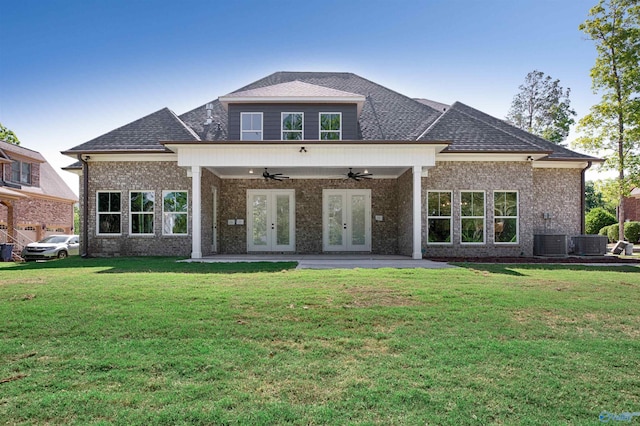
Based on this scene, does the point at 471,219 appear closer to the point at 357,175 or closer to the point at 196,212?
the point at 357,175

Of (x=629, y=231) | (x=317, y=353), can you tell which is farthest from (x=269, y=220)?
(x=629, y=231)

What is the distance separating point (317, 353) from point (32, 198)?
25.6m

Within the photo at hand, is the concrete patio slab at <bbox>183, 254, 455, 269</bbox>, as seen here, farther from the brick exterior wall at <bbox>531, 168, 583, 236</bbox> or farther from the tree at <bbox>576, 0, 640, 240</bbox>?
the tree at <bbox>576, 0, 640, 240</bbox>

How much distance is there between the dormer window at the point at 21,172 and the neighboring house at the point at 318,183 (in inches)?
442

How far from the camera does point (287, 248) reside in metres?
16.5

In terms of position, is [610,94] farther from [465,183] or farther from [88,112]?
[88,112]

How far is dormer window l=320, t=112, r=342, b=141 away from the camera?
1530 centimetres

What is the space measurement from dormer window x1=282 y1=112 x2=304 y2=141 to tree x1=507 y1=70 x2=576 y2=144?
25.9m

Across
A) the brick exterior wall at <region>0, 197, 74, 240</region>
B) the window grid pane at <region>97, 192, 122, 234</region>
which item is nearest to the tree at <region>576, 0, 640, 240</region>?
the window grid pane at <region>97, 192, 122, 234</region>

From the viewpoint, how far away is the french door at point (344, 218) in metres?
16.6

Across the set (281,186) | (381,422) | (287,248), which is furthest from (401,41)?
(381,422)

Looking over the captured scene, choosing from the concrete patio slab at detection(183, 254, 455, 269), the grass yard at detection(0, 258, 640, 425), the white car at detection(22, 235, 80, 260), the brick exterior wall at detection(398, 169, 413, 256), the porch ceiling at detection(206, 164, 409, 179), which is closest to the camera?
the grass yard at detection(0, 258, 640, 425)

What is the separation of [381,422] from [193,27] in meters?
14.0

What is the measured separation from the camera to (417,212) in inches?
508
